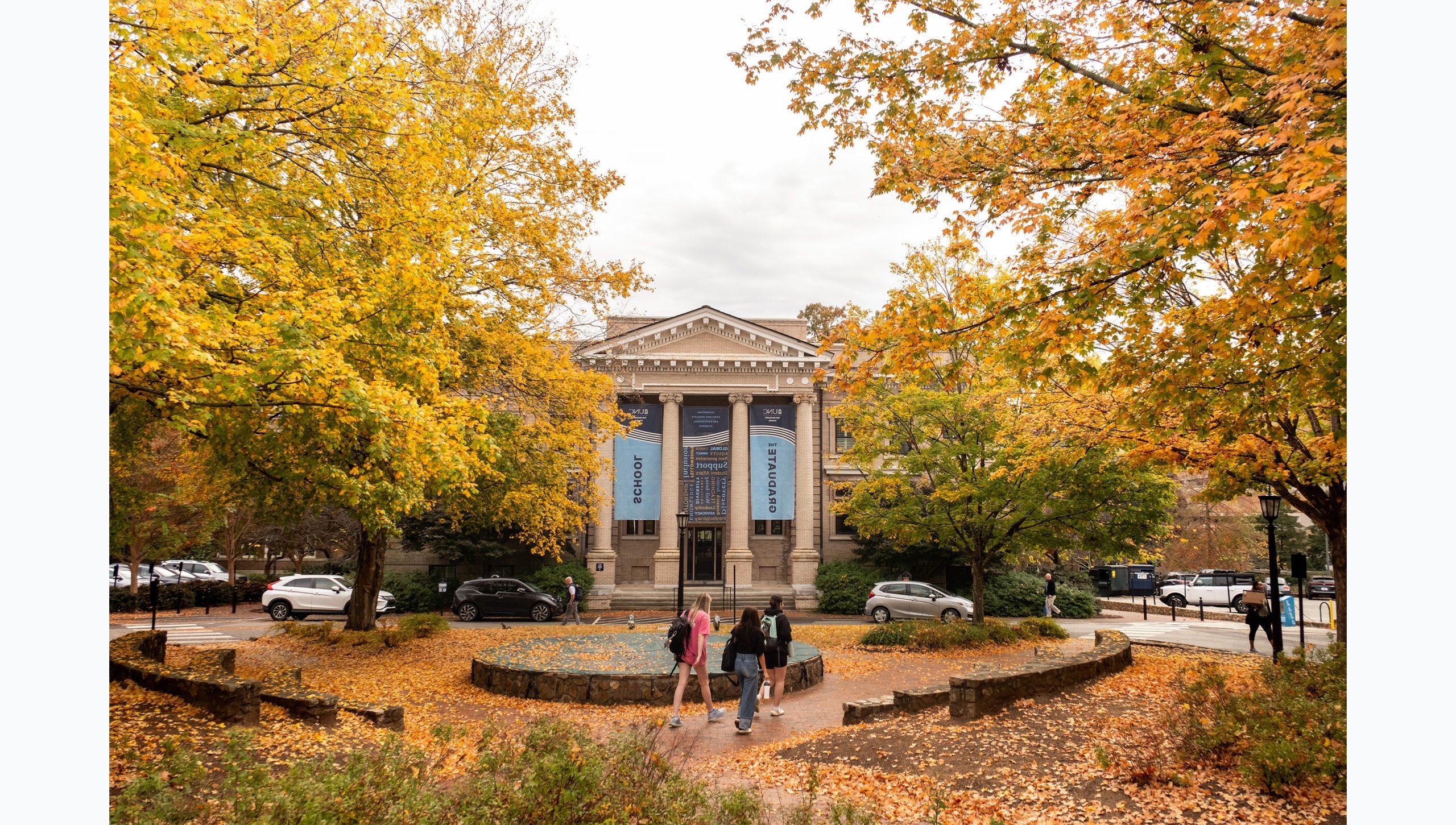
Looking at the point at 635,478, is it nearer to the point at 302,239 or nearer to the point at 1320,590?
the point at 302,239

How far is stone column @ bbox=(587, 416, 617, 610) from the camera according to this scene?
110 feet

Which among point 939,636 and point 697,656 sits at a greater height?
point 697,656

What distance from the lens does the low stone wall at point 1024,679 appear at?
10.2 meters

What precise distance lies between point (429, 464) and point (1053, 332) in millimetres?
6632

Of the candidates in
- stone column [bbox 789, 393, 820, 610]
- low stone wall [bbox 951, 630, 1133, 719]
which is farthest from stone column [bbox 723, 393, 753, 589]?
low stone wall [bbox 951, 630, 1133, 719]

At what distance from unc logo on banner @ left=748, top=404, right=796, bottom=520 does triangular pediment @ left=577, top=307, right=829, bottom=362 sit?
372 cm

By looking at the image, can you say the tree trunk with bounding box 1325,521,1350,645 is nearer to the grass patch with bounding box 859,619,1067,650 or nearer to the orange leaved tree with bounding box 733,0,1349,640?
the orange leaved tree with bounding box 733,0,1349,640

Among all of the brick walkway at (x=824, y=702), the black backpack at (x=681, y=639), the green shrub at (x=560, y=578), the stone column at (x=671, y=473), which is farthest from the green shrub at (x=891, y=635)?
the stone column at (x=671, y=473)

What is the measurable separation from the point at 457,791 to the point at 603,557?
30.1 metres

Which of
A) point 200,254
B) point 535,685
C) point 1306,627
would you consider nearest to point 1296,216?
point 200,254

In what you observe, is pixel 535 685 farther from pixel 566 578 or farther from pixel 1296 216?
pixel 566 578

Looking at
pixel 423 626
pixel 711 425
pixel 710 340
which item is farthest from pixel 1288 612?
pixel 423 626

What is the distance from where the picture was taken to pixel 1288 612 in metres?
27.0

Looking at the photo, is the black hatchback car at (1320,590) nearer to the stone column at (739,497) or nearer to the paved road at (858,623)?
the paved road at (858,623)
